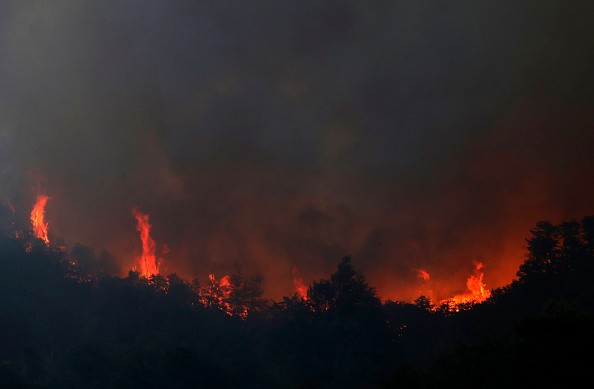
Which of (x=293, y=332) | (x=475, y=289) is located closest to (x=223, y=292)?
(x=293, y=332)

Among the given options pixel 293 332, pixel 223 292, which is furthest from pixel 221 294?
pixel 293 332

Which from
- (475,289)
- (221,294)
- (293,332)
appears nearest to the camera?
(293,332)

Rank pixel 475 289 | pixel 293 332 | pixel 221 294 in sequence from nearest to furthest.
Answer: pixel 293 332 < pixel 475 289 < pixel 221 294

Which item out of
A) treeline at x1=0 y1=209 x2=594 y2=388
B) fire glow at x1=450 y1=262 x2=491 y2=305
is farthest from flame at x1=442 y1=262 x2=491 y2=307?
treeline at x1=0 y1=209 x2=594 y2=388

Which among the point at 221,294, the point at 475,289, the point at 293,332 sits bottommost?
the point at 293,332

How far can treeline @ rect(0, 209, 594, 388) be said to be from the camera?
142ft

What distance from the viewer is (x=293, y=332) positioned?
312 ft

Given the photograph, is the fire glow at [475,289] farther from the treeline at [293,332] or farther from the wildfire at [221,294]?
the wildfire at [221,294]

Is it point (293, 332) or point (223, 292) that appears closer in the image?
point (293, 332)

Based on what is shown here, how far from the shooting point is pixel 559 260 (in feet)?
280

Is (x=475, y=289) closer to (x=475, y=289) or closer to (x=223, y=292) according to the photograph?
(x=475, y=289)

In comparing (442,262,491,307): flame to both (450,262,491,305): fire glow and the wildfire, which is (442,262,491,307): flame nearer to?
(450,262,491,305): fire glow

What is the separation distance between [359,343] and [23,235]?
340ft

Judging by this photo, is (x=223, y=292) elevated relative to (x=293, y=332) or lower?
elevated
